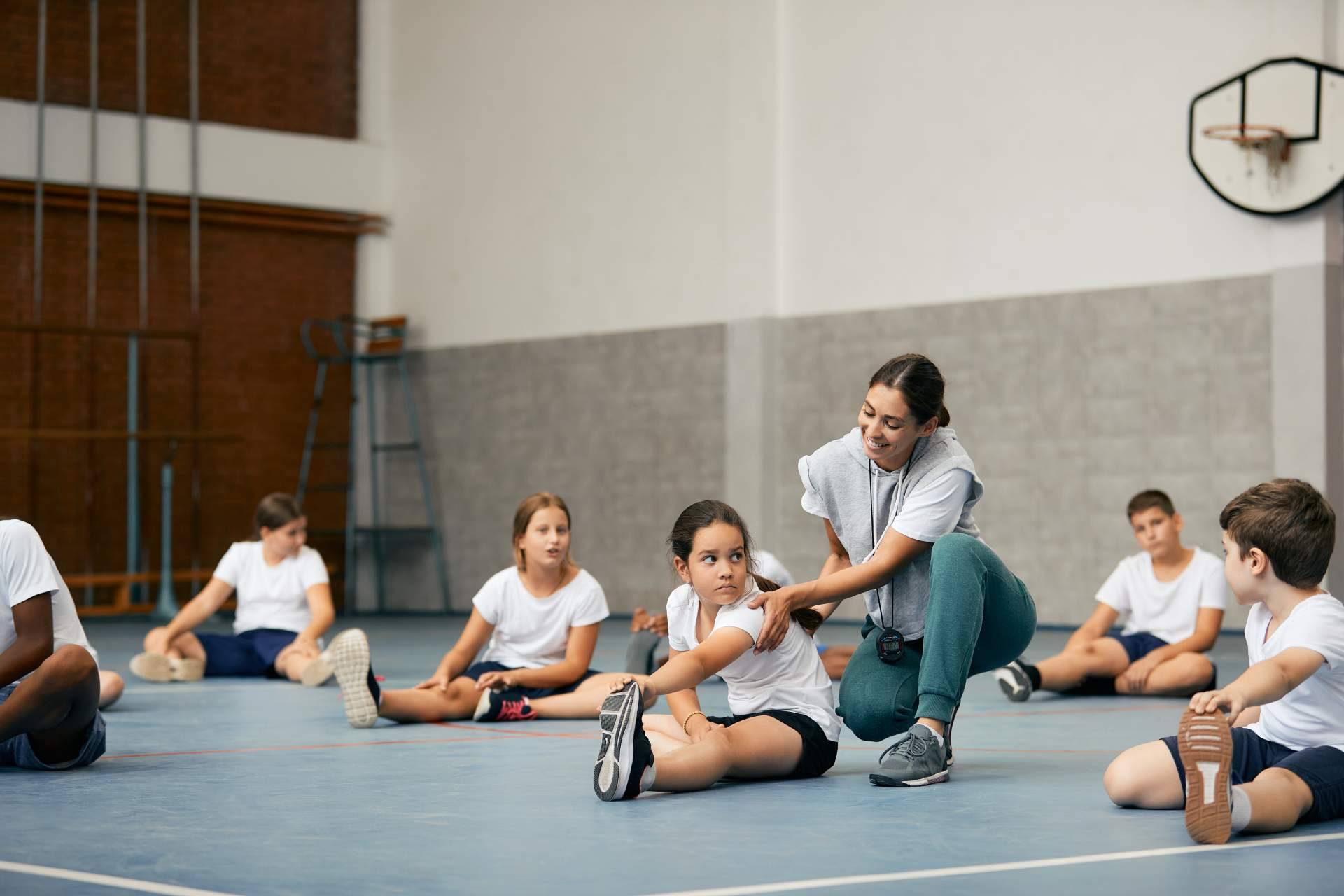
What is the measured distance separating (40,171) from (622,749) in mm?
9891

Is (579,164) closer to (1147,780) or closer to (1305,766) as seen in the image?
(1147,780)

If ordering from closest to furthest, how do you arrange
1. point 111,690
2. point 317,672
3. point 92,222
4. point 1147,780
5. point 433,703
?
1. point 1147,780
2. point 433,703
3. point 111,690
4. point 317,672
5. point 92,222

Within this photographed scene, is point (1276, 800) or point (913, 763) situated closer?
point (1276, 800)

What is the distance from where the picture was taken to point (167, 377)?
12.4m

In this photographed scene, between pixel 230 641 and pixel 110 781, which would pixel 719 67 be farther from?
pixel 110 781

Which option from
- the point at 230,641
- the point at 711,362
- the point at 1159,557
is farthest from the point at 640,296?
the point at 1159,557

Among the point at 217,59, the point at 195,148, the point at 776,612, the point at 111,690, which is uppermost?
the point at 217,59

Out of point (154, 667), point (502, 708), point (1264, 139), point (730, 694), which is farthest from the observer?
point (1264, 139)

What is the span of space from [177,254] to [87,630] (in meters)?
3.61

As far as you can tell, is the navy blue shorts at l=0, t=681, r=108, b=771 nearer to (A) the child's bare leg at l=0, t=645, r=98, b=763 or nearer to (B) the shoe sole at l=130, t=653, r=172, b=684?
(A) the child's bare leg at l=0, t=645, r=98, b=763

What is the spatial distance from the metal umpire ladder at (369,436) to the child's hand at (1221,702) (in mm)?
10694

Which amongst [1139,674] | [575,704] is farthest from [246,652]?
[1139,674]

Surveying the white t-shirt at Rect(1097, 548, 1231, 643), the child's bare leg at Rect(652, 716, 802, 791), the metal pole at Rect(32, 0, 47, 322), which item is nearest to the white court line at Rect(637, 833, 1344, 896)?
the child's bare leg at Rect(652, 716, 802, 791)

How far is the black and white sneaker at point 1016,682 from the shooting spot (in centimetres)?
578
